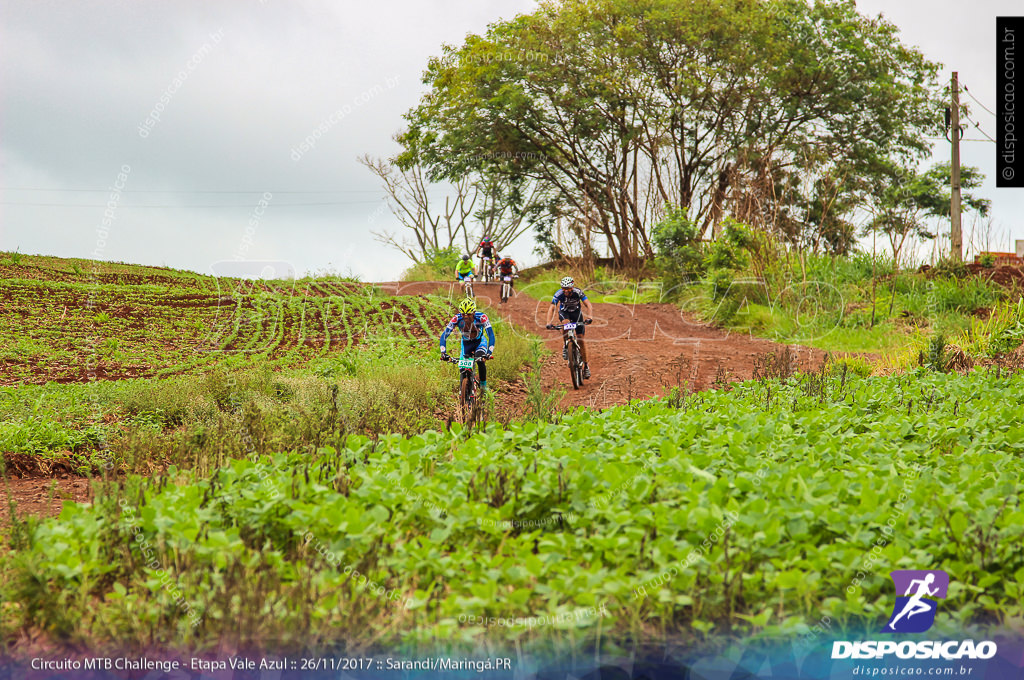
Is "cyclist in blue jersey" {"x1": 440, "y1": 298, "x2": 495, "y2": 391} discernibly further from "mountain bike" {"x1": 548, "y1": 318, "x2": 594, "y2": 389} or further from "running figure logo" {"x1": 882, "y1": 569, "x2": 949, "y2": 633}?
"running figure logo" {"x1": 882, "y1": 569, "x2": 949, "y2": 633}

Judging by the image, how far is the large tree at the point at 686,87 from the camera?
24844 millimetres

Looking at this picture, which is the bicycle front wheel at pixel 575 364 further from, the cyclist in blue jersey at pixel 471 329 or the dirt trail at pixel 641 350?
the cyclist in blue jersey at pixel 471 329

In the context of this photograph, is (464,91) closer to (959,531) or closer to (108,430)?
(108,430)

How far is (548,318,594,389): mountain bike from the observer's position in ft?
35.9

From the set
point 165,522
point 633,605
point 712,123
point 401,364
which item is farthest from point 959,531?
point 712,123

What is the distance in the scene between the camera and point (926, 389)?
8.51m

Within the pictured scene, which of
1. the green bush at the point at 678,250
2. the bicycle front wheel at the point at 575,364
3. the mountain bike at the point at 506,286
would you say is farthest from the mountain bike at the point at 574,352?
the green bush at the point at 678,250

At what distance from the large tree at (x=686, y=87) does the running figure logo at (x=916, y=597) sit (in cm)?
2128

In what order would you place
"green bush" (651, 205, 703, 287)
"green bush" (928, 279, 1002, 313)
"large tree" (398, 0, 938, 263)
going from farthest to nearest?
"large tree" (398, 0, 938, 263), "green bush" (651, 205, 703, 287), "green bush" (928, 279, 1002, 313)

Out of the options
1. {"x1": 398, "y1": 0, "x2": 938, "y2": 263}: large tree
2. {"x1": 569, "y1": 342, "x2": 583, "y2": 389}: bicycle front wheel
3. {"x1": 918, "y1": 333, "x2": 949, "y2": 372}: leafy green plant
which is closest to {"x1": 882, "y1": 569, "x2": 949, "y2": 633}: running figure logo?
{"x1": 569, "y1": 342, "x2": 583, "y2": 389}: bicycle front wheel

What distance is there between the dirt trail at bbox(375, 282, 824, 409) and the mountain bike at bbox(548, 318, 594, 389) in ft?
0.58

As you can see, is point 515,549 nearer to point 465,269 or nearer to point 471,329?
point 471,329

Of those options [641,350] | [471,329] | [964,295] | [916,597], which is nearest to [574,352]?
[471,329]

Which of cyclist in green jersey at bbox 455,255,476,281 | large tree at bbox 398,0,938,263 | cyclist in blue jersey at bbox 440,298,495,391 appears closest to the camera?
cyclist in blue jersey at bbox 440,298,495,391
